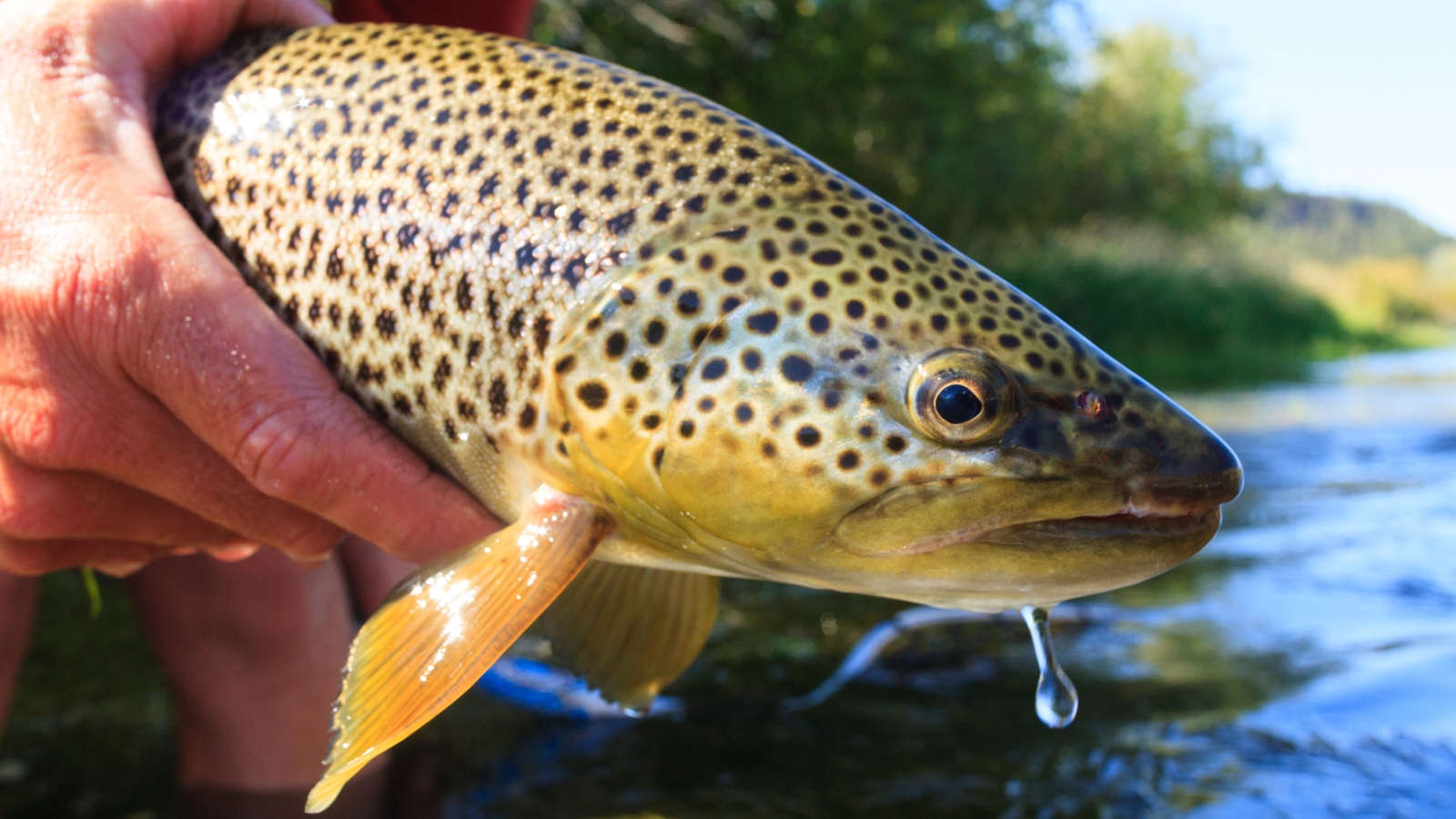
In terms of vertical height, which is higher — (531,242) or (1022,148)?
(1022,148)

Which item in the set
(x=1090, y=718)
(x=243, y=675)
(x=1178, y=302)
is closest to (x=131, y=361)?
(x=243, y=675)

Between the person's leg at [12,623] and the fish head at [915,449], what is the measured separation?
1.98 meters

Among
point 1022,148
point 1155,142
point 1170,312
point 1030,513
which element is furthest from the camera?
point 1155,142

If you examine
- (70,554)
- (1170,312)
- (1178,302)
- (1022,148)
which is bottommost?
(70,554)

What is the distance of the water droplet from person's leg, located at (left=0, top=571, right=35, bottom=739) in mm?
2489

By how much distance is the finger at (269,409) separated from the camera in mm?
1860

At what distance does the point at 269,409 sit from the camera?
1857 millimetres

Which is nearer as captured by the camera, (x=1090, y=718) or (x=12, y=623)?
(x=12, y=623)

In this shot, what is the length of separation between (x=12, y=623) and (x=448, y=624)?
5.96 feet

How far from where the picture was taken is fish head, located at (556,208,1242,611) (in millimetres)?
1575

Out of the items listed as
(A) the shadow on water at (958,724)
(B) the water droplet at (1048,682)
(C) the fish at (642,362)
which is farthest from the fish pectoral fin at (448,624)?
(A) the shadow on water at (958,724)

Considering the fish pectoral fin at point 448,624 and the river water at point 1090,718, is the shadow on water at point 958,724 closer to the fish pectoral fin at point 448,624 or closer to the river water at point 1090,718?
the river water at point 1090,718

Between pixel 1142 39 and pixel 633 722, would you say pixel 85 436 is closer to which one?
pixel 633 722

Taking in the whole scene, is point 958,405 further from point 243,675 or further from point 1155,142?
point 1155,142
